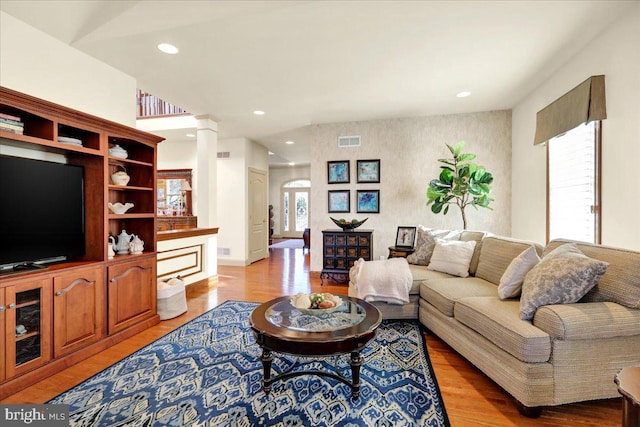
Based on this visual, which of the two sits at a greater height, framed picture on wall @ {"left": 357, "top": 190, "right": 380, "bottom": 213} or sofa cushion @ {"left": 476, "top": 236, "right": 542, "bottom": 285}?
framed picture on wall @ {"left": 357, "top": 190, "right": 380, "bottom": 213}

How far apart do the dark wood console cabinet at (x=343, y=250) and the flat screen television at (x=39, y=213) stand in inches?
A: 124

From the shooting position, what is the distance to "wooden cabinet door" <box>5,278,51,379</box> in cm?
195

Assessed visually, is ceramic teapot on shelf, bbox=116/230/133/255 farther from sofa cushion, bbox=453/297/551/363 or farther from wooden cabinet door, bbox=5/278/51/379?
sofa cushion, bbox=453/297/551/363

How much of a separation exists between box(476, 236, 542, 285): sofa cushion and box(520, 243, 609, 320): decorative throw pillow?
748 millimetres

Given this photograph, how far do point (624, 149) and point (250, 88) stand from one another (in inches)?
149

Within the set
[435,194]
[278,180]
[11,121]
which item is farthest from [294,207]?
[11,121]

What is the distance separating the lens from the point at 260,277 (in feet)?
17.2

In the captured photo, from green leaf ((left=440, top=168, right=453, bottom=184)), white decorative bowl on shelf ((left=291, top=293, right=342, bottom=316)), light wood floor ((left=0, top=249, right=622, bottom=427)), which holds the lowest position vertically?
light wood floor ((left=0, top=249, right=622, bottom=427))

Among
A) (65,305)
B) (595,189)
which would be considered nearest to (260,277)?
(65,305)

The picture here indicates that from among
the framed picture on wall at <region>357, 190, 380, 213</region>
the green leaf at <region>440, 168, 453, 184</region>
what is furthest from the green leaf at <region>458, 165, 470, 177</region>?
the framed picture on wall at <region>357, 190, 380, 213</region>

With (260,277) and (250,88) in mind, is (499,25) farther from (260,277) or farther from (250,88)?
(260,277)

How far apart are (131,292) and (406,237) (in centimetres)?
368

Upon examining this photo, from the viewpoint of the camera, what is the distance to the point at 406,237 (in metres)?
4.56

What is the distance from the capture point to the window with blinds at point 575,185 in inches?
108
